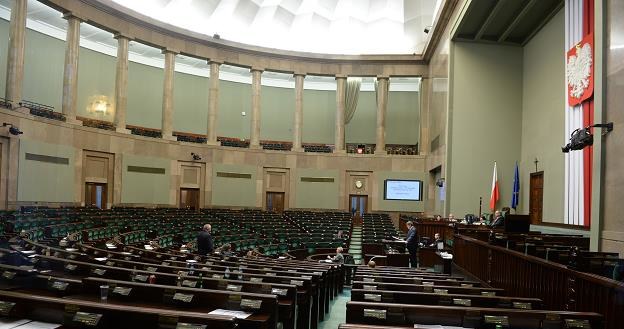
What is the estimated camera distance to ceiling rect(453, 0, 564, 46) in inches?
689

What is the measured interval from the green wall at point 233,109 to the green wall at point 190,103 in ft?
3.88

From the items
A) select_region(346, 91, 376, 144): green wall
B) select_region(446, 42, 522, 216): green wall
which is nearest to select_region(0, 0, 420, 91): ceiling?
select_region(346, 91, 376, 144): green wall

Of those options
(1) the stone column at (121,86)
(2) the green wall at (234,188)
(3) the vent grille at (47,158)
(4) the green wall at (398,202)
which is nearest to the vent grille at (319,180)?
(4) the green wall at (398,202)

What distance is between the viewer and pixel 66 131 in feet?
68.3

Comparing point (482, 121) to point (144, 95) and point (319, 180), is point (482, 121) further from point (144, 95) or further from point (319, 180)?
point (144, 95)

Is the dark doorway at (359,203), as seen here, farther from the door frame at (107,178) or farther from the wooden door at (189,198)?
the door frame at (107,178)

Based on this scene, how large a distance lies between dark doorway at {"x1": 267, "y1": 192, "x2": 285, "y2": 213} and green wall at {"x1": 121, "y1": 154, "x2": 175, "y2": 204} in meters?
5.96

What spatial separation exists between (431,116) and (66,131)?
62.9 ft

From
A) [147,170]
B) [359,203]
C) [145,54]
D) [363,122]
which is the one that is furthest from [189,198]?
[363,122]

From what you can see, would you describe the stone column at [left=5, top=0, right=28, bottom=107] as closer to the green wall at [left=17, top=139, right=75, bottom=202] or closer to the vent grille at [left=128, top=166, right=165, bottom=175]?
the green wall at [left=17, top=139, right=75, bottom=202]

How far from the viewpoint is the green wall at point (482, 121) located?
67.7ft

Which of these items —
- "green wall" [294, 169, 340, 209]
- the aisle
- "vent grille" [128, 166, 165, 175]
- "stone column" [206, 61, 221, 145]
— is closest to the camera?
the aisle

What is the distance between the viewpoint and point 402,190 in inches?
1172

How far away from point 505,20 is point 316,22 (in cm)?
1404
